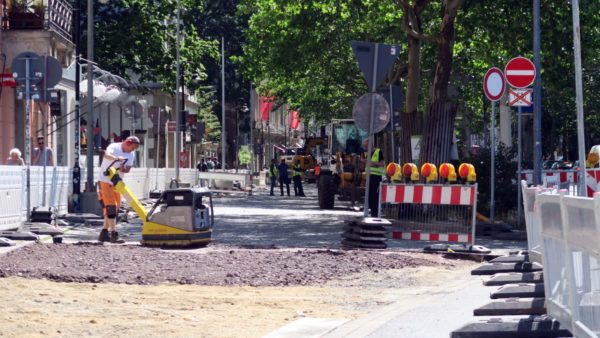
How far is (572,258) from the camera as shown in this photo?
713 cm

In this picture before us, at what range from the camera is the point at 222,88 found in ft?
300

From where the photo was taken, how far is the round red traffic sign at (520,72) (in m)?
25.1

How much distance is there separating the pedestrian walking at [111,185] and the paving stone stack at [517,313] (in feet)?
32.0

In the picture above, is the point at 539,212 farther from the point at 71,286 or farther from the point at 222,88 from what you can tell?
the point at 222,88

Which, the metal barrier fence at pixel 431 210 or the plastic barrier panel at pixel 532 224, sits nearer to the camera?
the plastic barrier panel at pixel 532 224

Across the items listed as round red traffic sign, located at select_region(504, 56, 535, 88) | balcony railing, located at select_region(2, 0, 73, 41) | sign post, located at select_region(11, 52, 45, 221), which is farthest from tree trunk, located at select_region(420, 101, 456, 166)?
balcony railing, located at select_region(2, 0, 73, 41)

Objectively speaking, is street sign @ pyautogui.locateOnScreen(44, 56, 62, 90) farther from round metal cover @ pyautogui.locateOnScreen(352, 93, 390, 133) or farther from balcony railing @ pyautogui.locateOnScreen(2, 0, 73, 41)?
balcony railing @ pyautogui.locateOnScreen(2, 0, 73, 41)

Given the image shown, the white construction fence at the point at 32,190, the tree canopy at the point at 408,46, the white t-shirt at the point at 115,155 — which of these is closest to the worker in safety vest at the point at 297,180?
the tree canopy at the point at 408,46

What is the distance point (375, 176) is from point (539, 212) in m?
21.7

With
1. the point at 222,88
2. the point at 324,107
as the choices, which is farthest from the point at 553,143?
the point at 222,88

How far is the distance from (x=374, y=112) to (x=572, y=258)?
12.6 m

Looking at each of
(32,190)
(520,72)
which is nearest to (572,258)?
(520,72)

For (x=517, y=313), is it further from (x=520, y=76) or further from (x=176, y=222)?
(x=520, y=76)

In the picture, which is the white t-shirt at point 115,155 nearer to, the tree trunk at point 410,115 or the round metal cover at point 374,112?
the round metal cover at point 374,112
